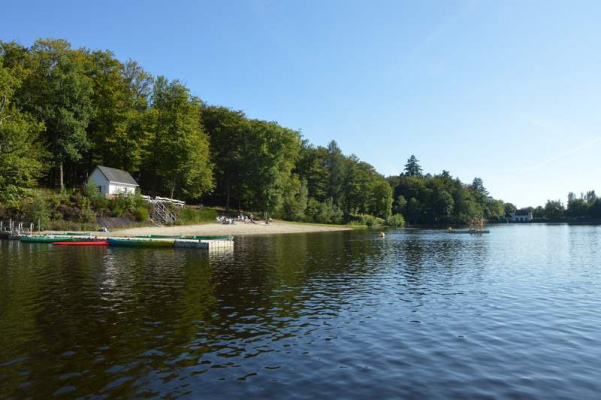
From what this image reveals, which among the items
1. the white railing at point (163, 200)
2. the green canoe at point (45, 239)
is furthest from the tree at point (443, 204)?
the green canoe at point (45, 239)

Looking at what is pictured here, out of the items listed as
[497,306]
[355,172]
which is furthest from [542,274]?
[355,172]

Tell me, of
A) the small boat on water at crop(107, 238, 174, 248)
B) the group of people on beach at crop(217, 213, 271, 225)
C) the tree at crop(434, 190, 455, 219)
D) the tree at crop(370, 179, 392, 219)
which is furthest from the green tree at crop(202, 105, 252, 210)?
the tree at crop(434, 190, 455, 219)

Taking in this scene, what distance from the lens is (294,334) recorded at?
15.8 meters

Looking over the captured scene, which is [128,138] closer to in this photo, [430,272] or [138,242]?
[138,242]

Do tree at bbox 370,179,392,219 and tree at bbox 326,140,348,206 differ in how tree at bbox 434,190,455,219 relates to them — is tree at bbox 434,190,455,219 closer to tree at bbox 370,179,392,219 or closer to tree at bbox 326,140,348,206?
tree at bbox 370,179,392,219

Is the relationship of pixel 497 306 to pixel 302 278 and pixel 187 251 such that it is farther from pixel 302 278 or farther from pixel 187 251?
pixel 187 251

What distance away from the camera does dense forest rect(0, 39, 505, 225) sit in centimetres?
6097

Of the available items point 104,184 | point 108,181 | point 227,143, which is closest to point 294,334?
point 108,181

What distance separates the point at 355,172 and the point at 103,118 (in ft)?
308

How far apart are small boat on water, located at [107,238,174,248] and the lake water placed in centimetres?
1762

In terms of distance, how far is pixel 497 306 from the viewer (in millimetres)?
21078

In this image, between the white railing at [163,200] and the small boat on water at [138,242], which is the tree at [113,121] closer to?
the white railing at [163,200]

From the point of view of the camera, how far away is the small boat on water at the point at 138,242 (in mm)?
49312

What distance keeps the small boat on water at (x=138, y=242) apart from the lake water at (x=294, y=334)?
57.8ft
